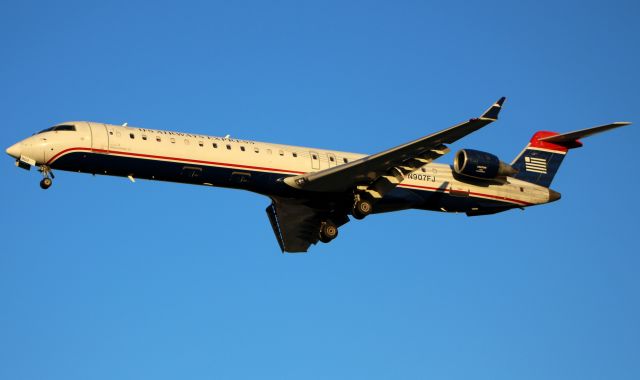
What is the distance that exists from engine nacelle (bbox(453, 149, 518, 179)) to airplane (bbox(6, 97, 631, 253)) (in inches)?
1.3

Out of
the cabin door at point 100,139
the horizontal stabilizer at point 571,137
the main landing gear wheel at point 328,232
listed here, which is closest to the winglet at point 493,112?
the horizontal stabilizer at point 571,137

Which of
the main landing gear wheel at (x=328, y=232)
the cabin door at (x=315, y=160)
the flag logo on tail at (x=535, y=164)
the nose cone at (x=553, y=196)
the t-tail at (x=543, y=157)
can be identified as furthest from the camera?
the flag logo on tail at (x=535, y=164)

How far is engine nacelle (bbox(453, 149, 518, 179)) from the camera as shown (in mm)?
34156

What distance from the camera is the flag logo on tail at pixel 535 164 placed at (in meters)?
36.4

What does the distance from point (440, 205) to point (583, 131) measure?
17.3 ft

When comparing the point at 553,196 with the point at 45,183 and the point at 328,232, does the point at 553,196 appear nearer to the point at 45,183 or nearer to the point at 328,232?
the point at 328,232

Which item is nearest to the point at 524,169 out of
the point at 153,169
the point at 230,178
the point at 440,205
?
the point at 440,205

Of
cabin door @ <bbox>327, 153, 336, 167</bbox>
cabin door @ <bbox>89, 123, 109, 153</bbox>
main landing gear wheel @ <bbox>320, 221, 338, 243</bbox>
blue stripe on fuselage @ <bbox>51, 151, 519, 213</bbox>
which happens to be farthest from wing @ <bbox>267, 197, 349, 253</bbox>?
cabin door @ <bbox>89, 123, 109, 153</bbox>

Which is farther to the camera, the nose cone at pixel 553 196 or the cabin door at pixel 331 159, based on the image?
the nose cone at pixel 553 196

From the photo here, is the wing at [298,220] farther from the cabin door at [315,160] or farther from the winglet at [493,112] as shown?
the winglet at [493,112]

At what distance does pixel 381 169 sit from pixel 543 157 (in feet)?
25.0

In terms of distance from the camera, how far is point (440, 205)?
34.6 metres

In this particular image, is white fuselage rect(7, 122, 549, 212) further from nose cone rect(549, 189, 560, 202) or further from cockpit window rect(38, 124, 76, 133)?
nose cone rect(549, 189, 560, 202)

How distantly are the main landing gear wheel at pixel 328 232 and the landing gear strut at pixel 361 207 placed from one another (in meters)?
1.56
